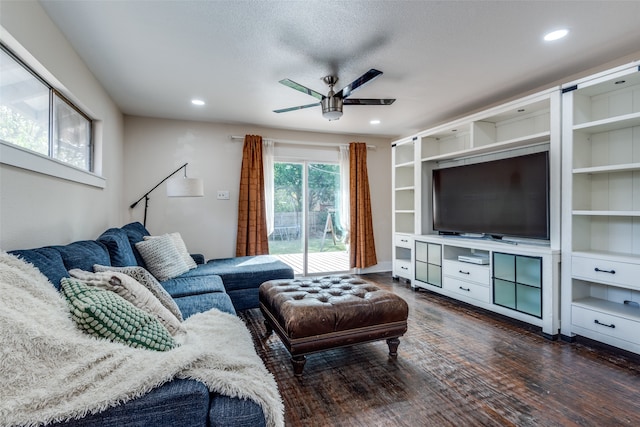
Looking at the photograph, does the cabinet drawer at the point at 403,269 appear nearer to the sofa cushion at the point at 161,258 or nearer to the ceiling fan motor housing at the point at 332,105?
the ceiling fan motor housing at the point at 332,105

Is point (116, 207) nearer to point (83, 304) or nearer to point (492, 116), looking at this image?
point (83, 304)

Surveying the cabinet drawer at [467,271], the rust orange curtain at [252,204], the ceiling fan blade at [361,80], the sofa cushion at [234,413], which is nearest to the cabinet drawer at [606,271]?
the cabinet drawer at [467,271]

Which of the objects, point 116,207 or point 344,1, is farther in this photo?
point 116,207

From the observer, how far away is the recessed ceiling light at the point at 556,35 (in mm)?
2232

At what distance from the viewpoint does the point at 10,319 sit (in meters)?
0.91

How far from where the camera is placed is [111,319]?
1133 millimetres

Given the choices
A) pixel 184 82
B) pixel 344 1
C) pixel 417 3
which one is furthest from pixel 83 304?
pixel 184 82

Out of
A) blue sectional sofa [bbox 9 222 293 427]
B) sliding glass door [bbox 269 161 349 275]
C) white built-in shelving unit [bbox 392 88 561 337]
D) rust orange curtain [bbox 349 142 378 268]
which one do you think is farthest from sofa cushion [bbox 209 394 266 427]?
rust orange curtain [bbox 349 142 378 268]

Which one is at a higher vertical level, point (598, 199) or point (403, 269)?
point (598, 199)

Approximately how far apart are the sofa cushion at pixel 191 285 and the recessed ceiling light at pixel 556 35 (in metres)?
3.20

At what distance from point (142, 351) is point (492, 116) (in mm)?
3710

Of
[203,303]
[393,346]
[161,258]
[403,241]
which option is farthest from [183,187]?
[403,241]

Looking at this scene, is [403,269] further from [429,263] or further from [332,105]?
[332,105]

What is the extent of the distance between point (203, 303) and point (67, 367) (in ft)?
3.98
